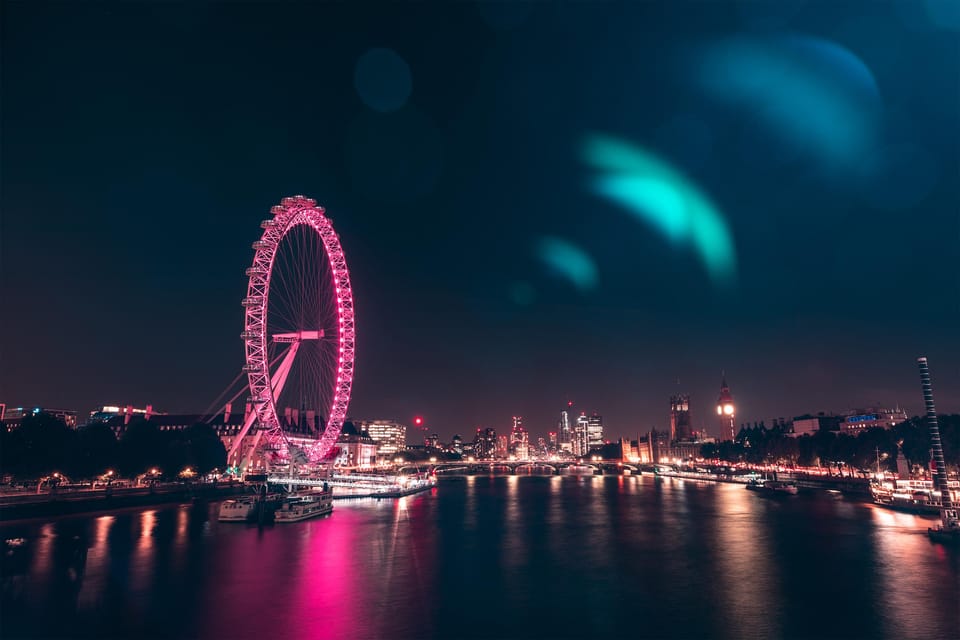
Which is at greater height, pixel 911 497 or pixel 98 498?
pixel 98 498

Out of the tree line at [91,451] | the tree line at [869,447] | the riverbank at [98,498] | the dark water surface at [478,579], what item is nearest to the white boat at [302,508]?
the dark water surface at [478,579]

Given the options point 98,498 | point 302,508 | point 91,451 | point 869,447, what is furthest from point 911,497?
point 91,451

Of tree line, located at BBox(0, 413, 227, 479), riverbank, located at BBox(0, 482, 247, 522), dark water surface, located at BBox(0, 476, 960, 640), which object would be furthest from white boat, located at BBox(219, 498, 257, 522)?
tree line, located at BBox(0, 413, 227, 479)

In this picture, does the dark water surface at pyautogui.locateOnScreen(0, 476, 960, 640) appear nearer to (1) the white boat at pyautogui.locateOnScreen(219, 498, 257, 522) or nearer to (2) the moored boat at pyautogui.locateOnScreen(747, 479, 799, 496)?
(1) the white boat at pyautogui.locateOnScreen(219, 498, 257, 522)

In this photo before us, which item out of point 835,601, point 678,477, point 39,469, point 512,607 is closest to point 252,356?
point 39,469

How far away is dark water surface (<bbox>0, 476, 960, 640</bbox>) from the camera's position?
29172mm

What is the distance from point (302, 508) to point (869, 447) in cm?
8897

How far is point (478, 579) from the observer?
3906 centimetres

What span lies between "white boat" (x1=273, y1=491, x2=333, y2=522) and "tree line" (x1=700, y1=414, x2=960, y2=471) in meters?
80.5

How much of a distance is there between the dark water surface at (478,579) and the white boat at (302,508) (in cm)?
237

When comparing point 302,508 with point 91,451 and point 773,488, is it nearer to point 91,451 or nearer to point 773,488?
point 91,451

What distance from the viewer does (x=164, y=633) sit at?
2761 centimetres

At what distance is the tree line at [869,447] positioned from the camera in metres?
84.2

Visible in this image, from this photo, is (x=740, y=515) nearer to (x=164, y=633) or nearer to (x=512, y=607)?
(x=512, y=607)
